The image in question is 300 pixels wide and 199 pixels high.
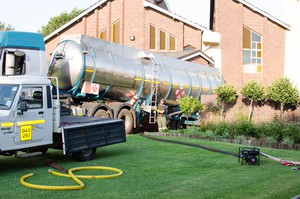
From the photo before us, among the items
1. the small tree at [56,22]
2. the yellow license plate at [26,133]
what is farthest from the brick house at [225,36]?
the small tree at [56,22]

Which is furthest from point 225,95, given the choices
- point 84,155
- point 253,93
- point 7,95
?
point 7,95

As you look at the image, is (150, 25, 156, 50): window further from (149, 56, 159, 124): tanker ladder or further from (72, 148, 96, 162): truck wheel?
(72, 148, 96, 162): truck wheel

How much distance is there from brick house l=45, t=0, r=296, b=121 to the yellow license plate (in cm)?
2403

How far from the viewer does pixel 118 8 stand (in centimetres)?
3450

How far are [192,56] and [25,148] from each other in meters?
21.9

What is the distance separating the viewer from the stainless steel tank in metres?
17.5

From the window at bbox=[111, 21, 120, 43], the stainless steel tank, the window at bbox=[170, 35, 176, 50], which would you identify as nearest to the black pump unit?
the stainless steel tank

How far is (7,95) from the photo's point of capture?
32.8ft

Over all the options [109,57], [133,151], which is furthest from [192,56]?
[133,151]

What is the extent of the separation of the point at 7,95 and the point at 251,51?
88.6 ft

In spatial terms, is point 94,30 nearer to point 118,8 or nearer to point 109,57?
point 118,8

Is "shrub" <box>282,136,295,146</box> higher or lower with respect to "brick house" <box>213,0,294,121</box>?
lower

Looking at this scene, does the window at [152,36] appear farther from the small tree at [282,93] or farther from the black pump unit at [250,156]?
the black pump unit at [250,156]

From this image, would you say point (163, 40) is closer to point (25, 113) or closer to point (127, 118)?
point (127, 118)
